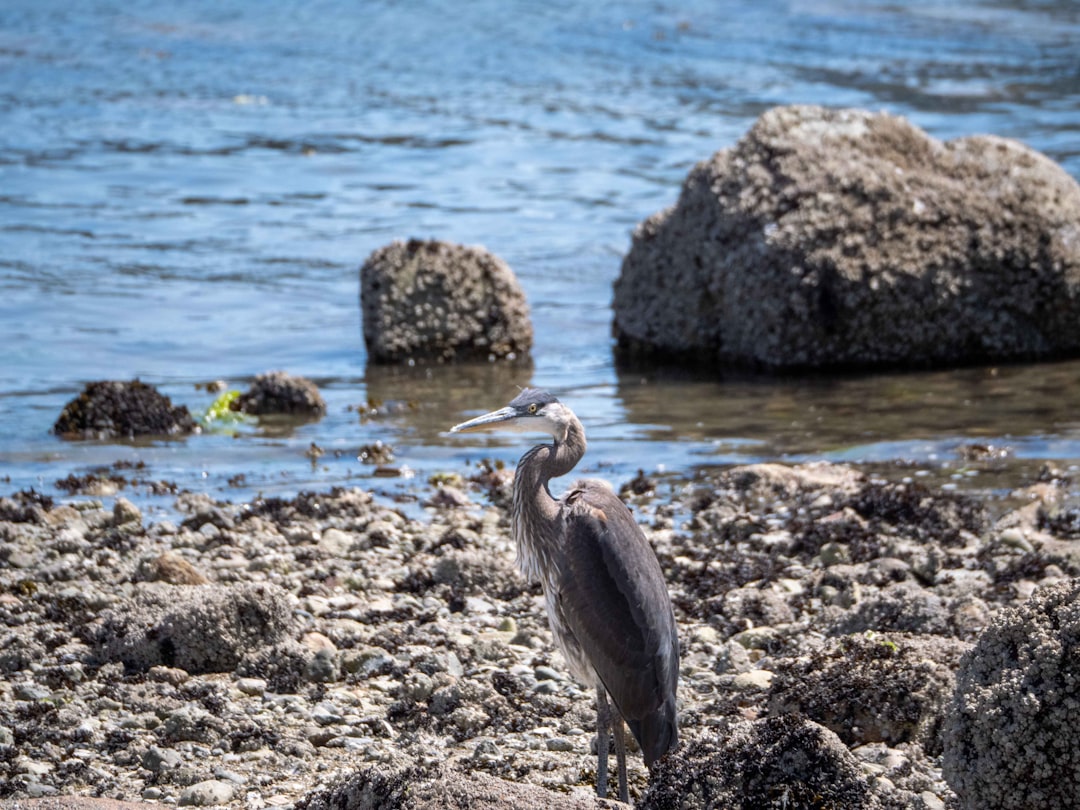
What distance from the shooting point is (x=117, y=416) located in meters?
9.62

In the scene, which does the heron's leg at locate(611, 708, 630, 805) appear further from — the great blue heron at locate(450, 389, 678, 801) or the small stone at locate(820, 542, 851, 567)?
the small stone at locate(820, 542, 851, 567)

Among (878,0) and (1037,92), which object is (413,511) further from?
(878,0)

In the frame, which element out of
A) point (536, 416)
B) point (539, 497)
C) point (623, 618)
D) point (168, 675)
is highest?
point (536, 416)

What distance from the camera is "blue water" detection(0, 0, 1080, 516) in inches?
384

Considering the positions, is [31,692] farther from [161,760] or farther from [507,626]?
[507,626]

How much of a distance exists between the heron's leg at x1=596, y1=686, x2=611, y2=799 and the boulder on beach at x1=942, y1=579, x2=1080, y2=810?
1.21m

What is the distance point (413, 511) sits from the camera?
7906 mm

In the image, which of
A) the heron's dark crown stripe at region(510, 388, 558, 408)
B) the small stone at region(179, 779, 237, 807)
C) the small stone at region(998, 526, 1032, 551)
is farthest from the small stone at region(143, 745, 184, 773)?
the small stone at region(998, 526, 1032, 551)

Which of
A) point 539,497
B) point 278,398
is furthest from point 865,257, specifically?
point 539,497

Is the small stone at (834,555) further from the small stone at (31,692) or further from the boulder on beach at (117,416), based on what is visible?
the boulder on beach at (117,416)

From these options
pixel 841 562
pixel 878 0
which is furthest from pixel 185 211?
pixel 878 0

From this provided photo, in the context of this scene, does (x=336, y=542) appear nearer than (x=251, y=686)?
No

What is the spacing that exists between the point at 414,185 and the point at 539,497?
1580 cm

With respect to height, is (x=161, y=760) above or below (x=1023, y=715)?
below
